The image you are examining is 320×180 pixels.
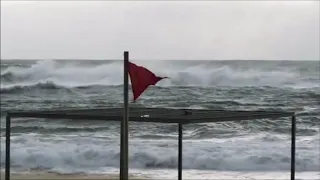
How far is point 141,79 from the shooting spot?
6.87m

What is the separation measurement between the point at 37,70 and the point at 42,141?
549 inches

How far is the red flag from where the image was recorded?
680cm

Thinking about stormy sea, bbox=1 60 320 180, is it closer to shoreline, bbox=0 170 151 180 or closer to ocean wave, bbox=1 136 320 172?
ocean wave, bbox=1 136 320 172

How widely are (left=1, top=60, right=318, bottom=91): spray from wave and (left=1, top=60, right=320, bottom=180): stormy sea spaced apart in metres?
0.04

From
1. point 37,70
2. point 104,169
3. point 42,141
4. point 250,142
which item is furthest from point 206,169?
point 37,70

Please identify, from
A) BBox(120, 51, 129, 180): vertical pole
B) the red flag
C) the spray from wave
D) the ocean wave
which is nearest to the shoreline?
the ocean wave

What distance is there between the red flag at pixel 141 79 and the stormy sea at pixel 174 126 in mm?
9418

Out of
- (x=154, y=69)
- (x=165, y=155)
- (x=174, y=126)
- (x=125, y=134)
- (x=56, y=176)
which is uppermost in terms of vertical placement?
(x=154, y=69)

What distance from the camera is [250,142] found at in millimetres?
23734

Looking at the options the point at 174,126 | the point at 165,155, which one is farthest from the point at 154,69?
the point at 165,155

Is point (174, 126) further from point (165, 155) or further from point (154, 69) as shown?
point (154, 69)

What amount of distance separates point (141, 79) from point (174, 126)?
18.3m

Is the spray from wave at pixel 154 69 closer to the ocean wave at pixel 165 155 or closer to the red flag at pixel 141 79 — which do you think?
the ocean wave at pixel 165 155

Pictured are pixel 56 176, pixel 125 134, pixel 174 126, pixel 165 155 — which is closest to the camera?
pixel 125 134
